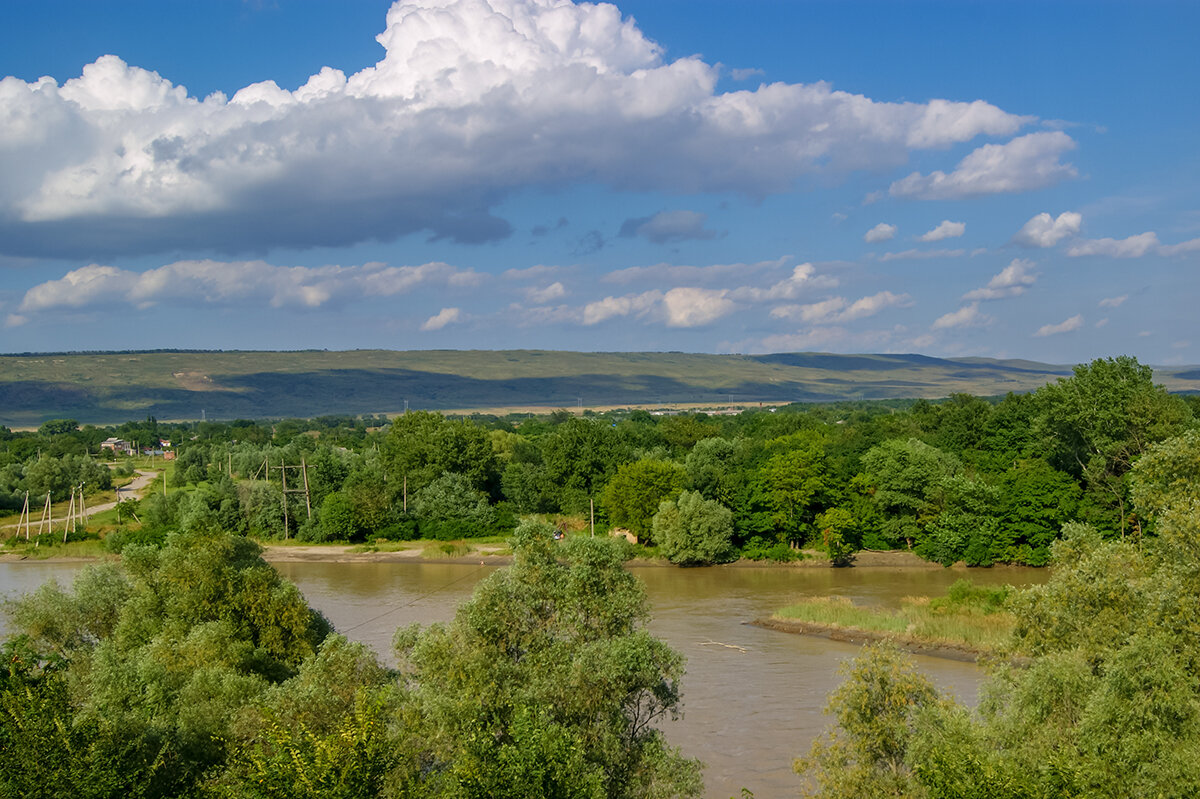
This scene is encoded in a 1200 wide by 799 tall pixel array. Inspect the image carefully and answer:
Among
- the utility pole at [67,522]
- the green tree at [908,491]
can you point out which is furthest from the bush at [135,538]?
the green tree at [908,491]

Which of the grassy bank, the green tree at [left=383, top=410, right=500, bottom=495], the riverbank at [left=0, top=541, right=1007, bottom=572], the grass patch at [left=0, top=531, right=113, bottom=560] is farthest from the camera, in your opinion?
the green tree at [left=383, top=410, right=500, bottom=495]

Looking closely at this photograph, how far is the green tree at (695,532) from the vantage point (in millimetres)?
52906

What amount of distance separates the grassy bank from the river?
1551 mm

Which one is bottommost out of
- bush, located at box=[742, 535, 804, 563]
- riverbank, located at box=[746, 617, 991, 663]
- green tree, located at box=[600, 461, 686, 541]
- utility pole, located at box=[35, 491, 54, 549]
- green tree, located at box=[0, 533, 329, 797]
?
utility pole, located at box=[35, 491, 54, 549]

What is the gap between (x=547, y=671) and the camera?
1524 centimetres

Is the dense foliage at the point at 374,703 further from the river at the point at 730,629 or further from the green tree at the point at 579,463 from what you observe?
the green tree at the point at 579,463

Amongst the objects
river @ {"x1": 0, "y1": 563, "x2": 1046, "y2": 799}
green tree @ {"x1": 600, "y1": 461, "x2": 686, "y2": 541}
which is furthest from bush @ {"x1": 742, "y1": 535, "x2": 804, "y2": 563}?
green tree @ {"x1": 600, "y1": 461, "x2": 686, "y2": 541}

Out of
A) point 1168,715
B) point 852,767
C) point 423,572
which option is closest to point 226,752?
point 852,767

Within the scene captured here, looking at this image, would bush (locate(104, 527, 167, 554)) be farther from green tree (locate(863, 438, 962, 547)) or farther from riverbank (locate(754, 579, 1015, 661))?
green tree (locate(863, 438, 962, 547))

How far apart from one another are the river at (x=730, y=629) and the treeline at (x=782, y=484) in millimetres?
2877

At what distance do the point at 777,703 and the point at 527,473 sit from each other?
43290mm

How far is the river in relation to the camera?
78.8 feet

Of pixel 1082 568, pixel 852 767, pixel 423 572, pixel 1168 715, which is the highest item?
pixel 1082 568

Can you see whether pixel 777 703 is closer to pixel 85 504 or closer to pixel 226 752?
pixel 226 752
